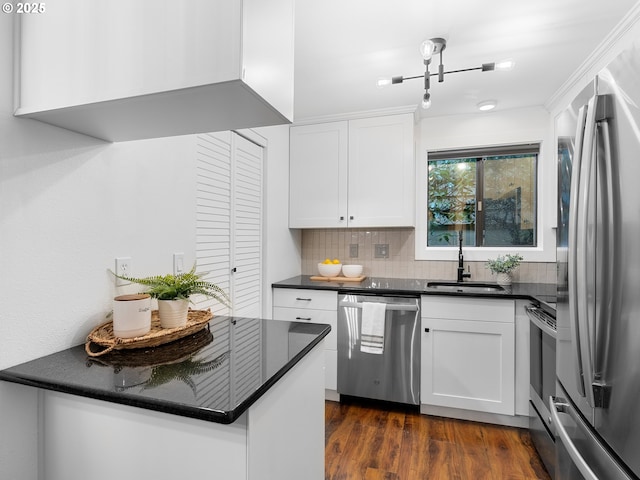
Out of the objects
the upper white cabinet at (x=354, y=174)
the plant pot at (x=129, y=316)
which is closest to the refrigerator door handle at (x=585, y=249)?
the plant pot at (x=129, y=316)

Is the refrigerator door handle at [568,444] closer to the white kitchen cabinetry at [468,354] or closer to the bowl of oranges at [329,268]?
the white kitchen cabinetry at [468,354]

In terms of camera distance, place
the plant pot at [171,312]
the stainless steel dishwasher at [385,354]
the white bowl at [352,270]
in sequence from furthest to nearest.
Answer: the white bowl at [352,270] < the stainless steel dishwasher at [385,354] < the plant pot at [171,312]

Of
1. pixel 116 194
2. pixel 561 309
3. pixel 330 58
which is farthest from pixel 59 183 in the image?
pixel 561 309

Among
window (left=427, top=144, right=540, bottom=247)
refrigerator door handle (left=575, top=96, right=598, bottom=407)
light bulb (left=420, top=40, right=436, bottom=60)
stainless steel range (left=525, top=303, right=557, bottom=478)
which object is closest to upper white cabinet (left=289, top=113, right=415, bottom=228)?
window (left=427, top=144, right=540, bottom=247)

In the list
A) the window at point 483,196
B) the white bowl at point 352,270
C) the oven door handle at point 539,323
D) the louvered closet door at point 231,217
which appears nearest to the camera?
the oven door handle at point 539,323

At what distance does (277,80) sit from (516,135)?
266 cm

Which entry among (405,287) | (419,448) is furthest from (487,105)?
(419,448)

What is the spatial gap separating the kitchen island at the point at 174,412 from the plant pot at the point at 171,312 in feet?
0.38

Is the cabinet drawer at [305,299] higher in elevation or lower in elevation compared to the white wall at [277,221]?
lower

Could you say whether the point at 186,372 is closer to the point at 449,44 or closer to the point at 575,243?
the point at 575,243

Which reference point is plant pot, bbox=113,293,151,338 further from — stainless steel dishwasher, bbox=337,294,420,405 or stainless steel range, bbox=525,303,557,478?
stainless steel range, bbox=525,303,557,478

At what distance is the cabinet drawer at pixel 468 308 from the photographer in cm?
233

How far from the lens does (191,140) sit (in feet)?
5.72

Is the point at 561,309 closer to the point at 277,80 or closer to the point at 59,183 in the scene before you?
the point at 277,80
